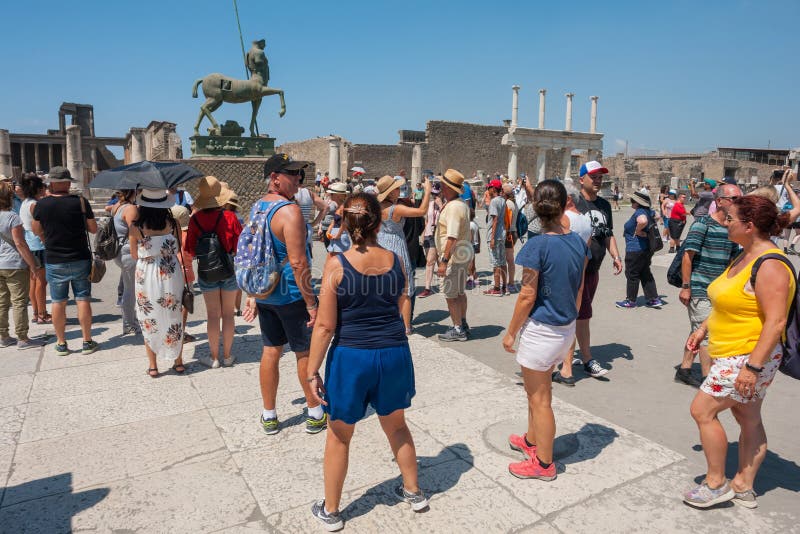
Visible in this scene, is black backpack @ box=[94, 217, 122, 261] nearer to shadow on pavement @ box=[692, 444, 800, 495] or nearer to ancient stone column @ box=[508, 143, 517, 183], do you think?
shadow on pavement @ box=[692, 444, 800, 495]

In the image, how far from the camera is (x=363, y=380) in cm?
249

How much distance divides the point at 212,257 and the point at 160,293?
51 centimetres

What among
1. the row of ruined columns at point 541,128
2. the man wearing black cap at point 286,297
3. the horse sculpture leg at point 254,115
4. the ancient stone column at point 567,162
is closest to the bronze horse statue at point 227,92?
the horse sculpture leg at point 254,115

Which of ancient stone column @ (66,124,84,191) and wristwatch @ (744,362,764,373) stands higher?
ancient stone column @ (66,124,84,191)

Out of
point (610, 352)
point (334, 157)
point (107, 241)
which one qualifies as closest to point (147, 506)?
point (107, 241)

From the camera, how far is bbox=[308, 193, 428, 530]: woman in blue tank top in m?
2.46

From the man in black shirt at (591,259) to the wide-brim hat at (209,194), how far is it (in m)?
3.07

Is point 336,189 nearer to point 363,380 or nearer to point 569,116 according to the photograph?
point 363,380


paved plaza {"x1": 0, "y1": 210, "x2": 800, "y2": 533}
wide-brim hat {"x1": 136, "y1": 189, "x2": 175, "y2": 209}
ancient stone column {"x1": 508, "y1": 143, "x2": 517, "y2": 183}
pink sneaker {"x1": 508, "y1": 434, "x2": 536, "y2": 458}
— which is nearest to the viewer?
paved plaza {"x1": 0, "y1": 210, "x2": 800, "y2": 533}

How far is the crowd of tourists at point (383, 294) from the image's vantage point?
2.52 metres

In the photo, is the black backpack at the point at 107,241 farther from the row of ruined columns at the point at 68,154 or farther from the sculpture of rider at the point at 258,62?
the row of ruined columns at the point at 68,154

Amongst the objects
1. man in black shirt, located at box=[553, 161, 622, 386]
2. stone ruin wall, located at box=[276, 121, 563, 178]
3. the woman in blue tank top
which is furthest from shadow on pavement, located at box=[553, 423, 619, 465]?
stone ruin wall, located at box=[276, 121, 563, 178]

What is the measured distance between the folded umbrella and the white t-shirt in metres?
3.23

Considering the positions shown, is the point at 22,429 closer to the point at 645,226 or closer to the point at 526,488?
the point at 526,488
